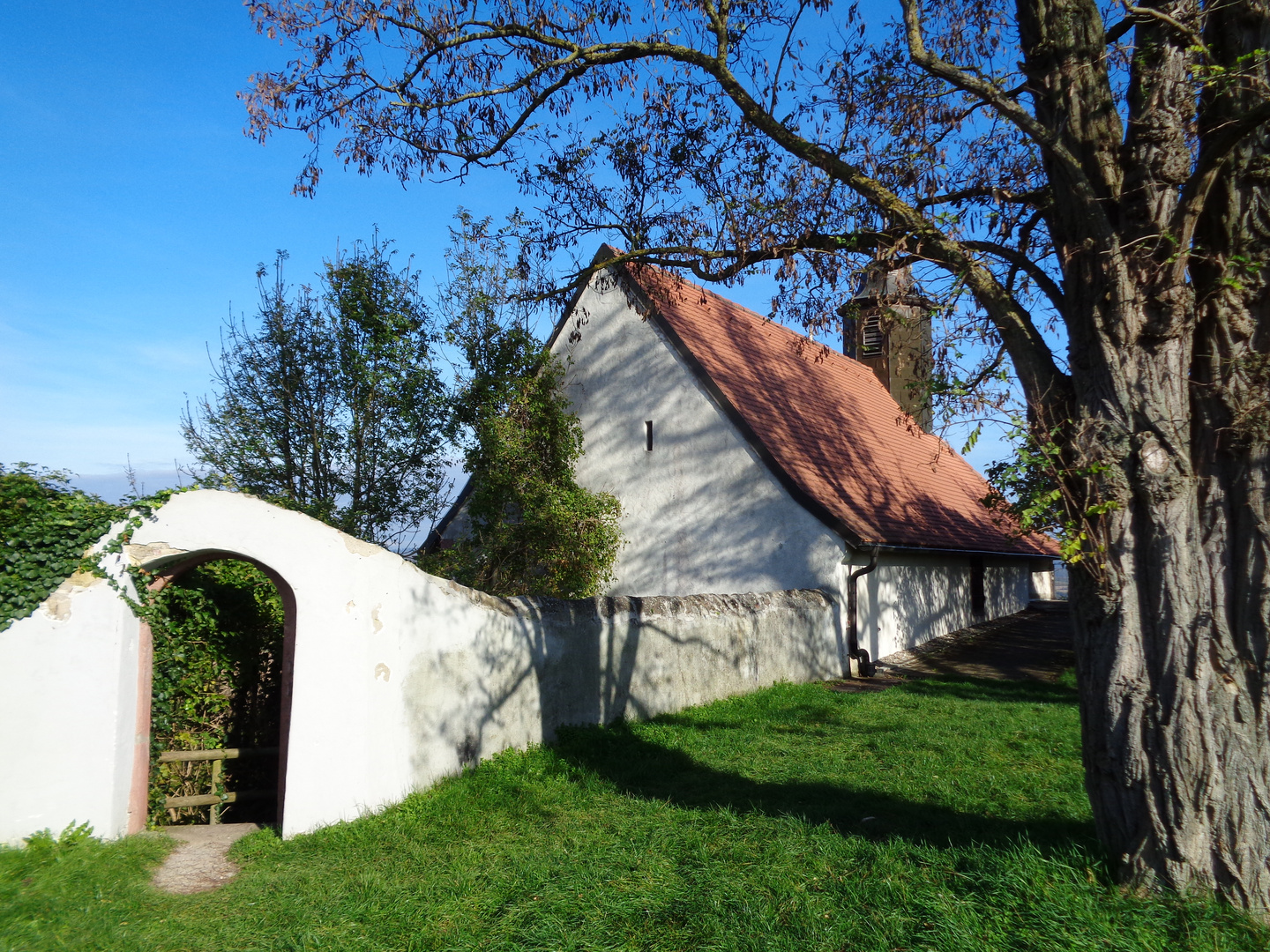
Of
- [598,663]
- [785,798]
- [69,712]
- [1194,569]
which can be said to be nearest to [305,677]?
[69,712]

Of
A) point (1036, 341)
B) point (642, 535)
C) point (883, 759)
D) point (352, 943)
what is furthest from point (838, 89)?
point (642, 535)

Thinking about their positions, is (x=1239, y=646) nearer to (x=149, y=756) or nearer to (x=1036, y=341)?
(x=1036, y=341)

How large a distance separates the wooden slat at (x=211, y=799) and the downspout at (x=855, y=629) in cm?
929

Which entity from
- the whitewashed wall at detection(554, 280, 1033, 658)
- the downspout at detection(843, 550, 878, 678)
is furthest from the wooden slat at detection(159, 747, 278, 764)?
the downspout at detection(843, 550, 878, 678)

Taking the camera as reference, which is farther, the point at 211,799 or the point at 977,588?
the point at 977,588

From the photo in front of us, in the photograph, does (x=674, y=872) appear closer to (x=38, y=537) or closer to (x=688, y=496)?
(x=38, y=537)

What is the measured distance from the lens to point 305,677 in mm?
6500

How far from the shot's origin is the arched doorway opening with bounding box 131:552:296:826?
21.6 ft

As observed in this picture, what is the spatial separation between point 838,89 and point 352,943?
7.11 metres

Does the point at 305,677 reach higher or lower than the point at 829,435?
lower

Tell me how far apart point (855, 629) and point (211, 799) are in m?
9.97

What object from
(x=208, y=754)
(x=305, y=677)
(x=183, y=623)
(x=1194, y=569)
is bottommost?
(x=208, y=754)

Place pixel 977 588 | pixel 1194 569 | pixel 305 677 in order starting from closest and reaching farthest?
pixel 1194 569, pixel 305 677, pixel 977 588

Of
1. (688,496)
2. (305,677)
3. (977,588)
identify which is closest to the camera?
(305,677)
